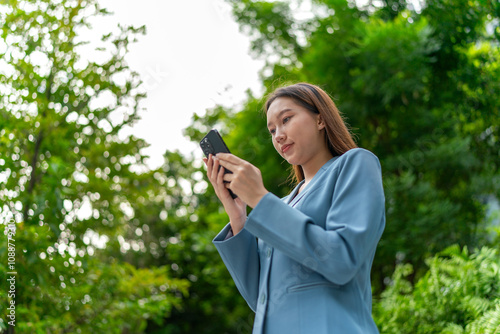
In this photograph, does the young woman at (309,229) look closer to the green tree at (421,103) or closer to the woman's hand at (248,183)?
the woman's hand at (248,183)

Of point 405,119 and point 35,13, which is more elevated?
point 35,13

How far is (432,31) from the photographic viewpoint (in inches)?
232

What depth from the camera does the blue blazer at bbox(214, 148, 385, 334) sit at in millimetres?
1059

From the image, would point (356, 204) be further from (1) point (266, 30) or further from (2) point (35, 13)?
(1) point (266, 30)

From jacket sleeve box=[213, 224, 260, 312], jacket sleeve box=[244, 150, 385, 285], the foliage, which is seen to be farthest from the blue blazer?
the foliage

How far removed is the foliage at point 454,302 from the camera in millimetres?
3100

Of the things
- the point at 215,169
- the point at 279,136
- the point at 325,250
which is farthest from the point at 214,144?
the point at 325,250

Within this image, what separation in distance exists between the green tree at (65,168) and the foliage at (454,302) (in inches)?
76.1

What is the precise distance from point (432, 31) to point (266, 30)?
2920mm

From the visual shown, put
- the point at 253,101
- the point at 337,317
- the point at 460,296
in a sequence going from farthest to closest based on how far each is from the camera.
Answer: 1. the point at 253,101
2. the point at 460,296
3. the point at 337,317

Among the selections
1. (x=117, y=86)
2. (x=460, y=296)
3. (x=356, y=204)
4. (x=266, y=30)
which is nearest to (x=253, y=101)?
(x=266, y=30)

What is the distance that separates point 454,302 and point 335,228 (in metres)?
2.83

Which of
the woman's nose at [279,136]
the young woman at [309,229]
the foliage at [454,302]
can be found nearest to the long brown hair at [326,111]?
the young woman at [309,229]

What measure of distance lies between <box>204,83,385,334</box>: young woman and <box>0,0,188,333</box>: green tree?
2094 mm
